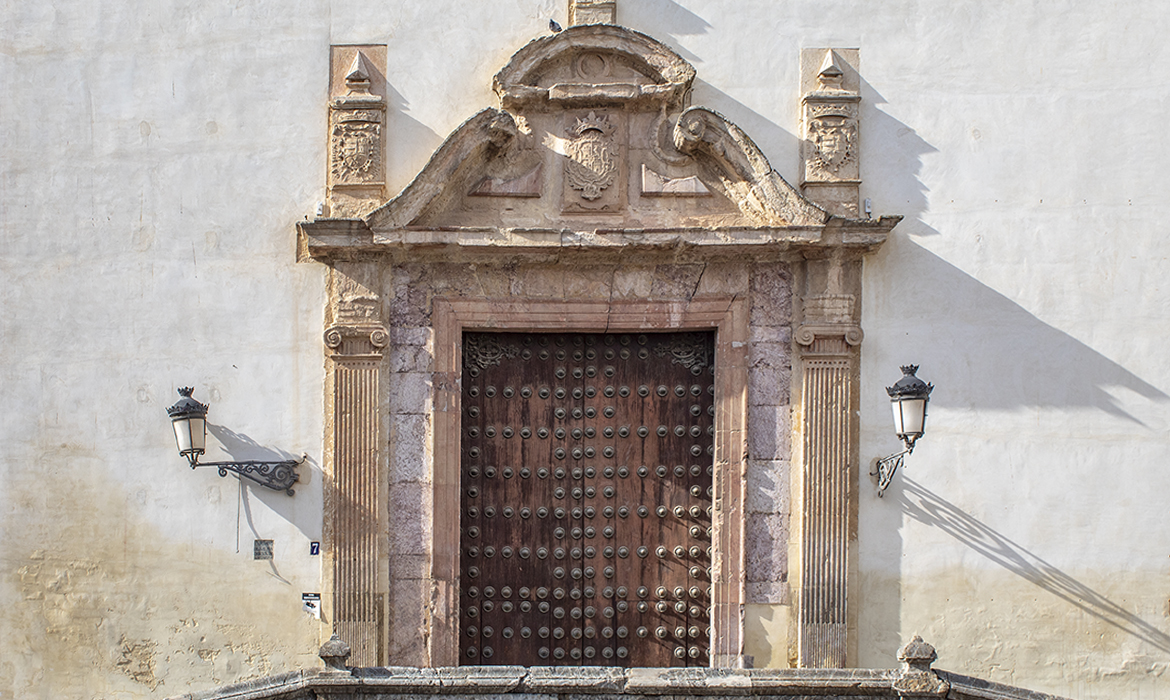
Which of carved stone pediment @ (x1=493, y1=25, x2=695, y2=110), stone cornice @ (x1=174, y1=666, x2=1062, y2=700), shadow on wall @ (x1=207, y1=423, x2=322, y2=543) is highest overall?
carved stone pediment @ (x1=493, y1=25, x2=695, y2=110)

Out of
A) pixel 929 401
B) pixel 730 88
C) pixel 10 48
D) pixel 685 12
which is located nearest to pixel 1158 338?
pixel 929 401

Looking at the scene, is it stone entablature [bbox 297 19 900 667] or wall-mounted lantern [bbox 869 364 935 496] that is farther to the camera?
stone entablature [bbox 297 19 900 667]

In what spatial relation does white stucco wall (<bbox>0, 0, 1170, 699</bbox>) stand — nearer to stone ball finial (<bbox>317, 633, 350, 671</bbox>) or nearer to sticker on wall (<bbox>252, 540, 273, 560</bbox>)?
sticker on wall (<bbox>252, 540, 273, 560</bbox>)

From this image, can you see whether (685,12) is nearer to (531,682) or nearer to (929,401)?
(929,401)

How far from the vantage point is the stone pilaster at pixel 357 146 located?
5.76 m

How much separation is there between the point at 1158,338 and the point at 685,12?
10.6 feet

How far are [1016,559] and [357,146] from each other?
4337mm

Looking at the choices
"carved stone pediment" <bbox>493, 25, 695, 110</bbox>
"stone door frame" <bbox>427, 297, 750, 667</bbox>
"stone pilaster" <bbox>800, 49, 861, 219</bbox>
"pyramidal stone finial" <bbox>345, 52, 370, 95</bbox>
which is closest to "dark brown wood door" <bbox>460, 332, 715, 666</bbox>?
"stone door frame" <bbox>427, 297, 750, 667</bbox>

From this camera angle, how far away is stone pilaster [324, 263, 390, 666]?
5602 millimetres

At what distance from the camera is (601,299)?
19.0ft

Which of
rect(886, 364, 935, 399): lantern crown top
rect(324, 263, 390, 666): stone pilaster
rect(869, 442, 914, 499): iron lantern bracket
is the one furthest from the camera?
rect(324, 263, 390, 666): stone pilaster

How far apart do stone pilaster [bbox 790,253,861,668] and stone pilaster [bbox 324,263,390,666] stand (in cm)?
230

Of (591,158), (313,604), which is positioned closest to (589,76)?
(591,158)

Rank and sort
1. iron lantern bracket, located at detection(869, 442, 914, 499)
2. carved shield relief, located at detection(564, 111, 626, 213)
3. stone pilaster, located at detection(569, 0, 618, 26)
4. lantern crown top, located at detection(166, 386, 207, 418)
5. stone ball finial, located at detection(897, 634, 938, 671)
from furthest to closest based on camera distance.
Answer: stone pilaster, located at detection(569, 0, 618, 26), carved shield relief, located at detection(564, 111, 626, 213), iron lantern bracket, located at detection(869, 442, 914, 499), lantern crown top, located at detection(166, 386, 207, 418), stone ball finial, located at detection(897, 634, 938, 671)
